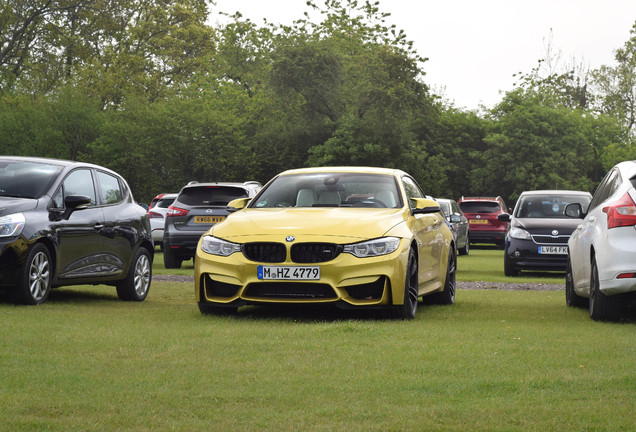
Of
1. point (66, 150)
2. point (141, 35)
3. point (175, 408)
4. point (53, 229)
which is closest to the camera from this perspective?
point (175, 408)

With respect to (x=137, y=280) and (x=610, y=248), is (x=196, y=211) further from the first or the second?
(x=610, y=248)

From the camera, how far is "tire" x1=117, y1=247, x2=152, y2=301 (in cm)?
1270

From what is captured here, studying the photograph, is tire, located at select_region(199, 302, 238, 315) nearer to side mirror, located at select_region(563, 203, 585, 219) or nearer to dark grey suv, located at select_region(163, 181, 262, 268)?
side mirror, located at select_region(563, 203, 585, 219)

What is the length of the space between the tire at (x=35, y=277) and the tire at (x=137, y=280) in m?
1.59

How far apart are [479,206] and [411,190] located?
23906 mm

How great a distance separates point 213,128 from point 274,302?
146ft

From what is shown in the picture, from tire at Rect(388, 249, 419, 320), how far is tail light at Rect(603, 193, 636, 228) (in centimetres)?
195

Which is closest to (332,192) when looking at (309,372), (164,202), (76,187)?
(76,187)

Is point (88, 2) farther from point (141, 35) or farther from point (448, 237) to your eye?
point (448, 237)

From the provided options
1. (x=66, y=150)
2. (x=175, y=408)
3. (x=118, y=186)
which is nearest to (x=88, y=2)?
(x=66, y=150)

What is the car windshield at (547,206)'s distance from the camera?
20156 mm

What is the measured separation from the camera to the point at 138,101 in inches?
2135

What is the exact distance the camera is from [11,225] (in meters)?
10.6

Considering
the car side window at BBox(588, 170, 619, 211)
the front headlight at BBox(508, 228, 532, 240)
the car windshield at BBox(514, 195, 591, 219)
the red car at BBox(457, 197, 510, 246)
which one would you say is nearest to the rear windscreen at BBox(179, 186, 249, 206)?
the front headlight at BBox(508, 228, 532, 240)
